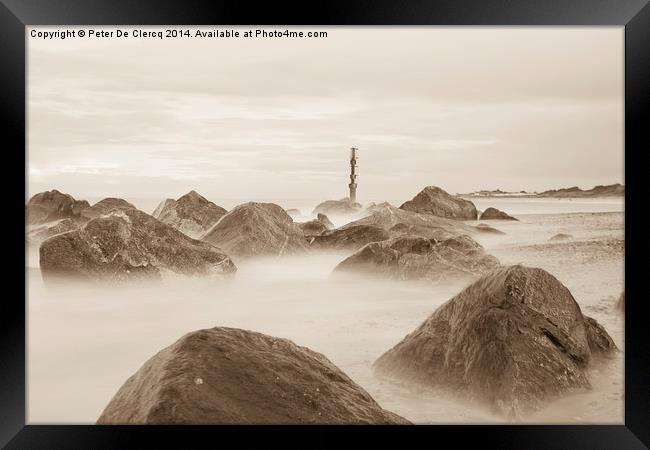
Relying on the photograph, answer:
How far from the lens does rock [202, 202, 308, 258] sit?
5.20 meters

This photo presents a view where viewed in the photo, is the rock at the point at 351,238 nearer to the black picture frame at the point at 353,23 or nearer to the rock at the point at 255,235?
the rock at the point at 255,235

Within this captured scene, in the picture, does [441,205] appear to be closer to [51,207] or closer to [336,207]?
[336,207]

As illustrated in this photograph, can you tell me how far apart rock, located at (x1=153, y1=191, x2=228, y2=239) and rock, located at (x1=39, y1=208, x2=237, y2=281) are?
9cm

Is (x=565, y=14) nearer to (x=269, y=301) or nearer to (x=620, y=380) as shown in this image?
(x=620, y=380)

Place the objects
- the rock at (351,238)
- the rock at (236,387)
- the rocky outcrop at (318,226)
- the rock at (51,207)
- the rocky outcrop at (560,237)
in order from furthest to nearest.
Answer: the rock at (351,238) → the rocky outcrop at (318,226) → the rocky outcrop at (560,237) → the rock at (51,207) → the rock at (236,387)

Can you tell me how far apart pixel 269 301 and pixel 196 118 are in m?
1.55

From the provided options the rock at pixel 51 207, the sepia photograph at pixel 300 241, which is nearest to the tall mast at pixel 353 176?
the sepia photograph at pixel 300 241

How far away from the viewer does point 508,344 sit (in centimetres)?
366

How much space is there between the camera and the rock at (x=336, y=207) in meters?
4.90

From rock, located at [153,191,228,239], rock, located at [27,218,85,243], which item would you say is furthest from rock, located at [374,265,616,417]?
rock, located at [27,218,85,243]

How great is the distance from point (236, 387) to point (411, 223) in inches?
99.9

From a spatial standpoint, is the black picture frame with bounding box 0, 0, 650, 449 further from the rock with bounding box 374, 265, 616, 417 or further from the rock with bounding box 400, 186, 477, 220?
the rock with bounding box 400, 186, 477, 220

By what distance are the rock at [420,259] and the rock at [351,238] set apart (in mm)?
95

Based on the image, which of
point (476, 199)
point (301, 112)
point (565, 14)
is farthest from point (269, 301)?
point (565, 14)
